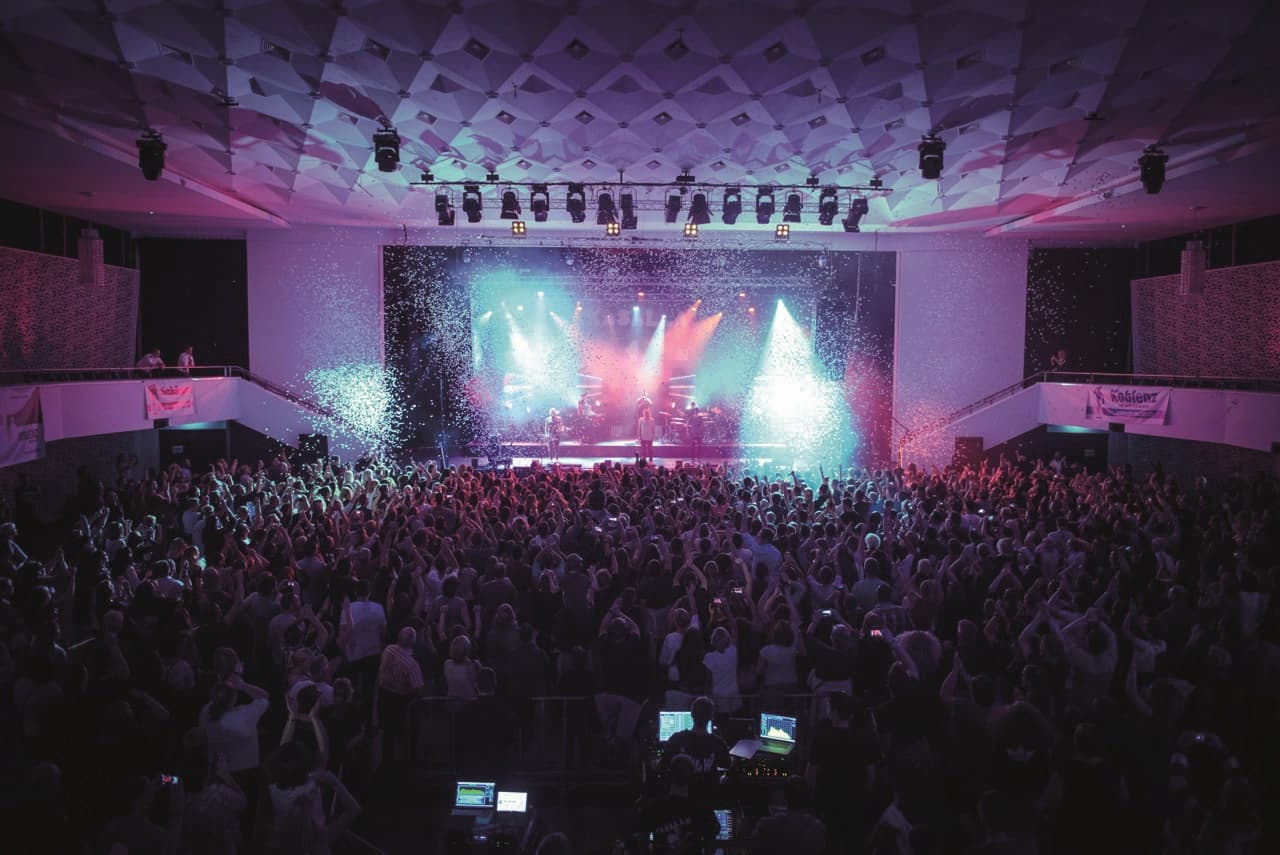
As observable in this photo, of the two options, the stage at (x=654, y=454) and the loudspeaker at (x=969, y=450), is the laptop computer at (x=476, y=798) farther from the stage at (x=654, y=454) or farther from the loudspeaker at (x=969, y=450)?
the loudspeaker at (x=969, y=450)

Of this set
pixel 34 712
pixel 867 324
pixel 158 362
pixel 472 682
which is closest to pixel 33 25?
pixel 34 712

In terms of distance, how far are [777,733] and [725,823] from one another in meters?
0.77

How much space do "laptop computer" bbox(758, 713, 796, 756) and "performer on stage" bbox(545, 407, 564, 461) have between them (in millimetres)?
15439

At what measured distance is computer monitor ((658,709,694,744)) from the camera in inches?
187

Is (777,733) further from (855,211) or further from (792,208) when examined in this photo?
(855,211)

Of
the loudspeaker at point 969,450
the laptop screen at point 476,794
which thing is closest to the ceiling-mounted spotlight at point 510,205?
the laptop screen at point 476,794

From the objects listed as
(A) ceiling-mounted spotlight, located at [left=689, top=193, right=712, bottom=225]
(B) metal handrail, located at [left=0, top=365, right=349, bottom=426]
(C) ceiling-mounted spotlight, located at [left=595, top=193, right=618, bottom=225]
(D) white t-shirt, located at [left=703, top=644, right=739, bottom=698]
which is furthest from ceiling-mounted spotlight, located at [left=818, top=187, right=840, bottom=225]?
(B) metal handrail, located at [left=0, top=365, right=349, bottom=426]

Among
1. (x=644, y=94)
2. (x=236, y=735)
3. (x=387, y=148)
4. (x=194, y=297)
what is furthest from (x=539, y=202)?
(x=194, y=297)

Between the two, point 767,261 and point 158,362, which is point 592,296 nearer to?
point 767,261

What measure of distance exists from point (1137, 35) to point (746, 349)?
1543 centimetres

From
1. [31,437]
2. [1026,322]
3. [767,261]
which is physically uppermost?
[767,261]

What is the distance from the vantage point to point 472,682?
208 inches

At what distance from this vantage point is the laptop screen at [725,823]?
4.02m

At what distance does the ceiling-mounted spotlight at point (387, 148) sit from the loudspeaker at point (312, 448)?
8.36 meters
